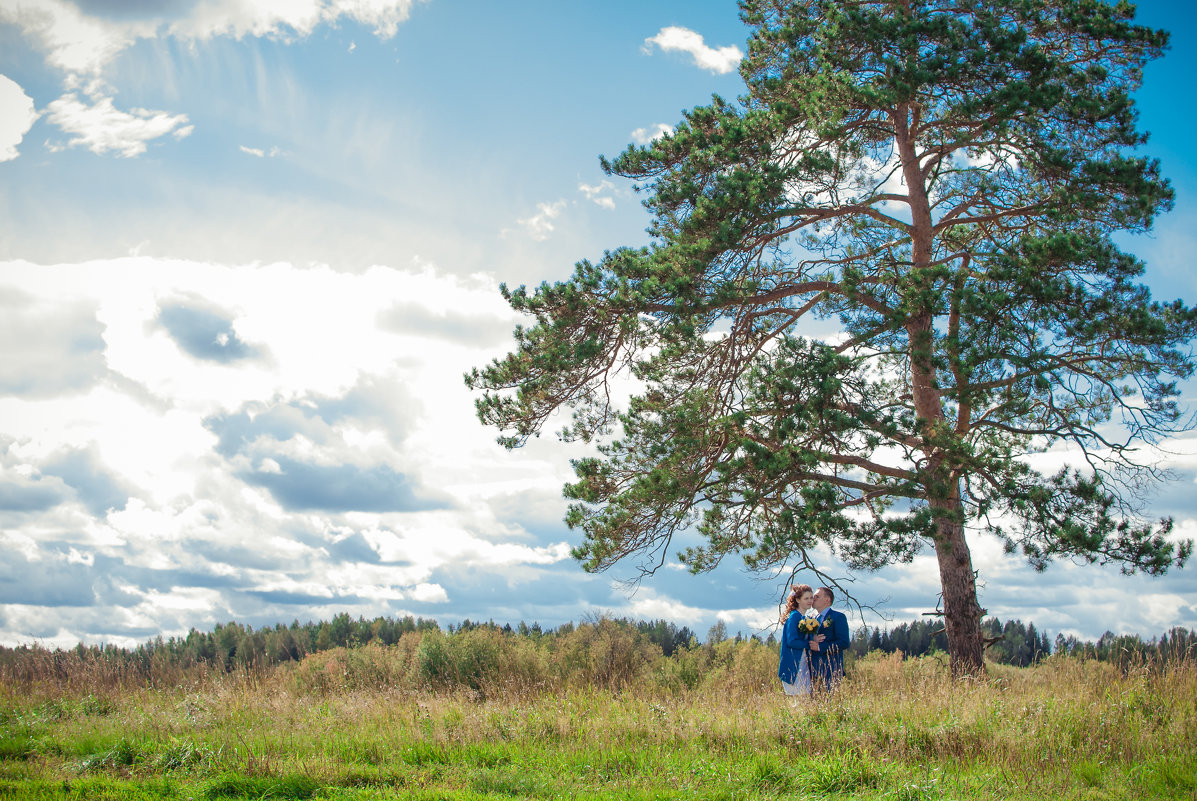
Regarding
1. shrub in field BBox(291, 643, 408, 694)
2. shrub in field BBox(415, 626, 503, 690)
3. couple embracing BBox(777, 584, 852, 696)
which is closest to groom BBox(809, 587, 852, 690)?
couple embracing BBox(777, 584, 852, 696)

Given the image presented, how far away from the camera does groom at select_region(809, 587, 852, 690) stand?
946cm

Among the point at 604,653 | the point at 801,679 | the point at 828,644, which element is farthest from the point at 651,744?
the point at 604,653

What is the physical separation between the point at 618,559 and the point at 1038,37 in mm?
11293

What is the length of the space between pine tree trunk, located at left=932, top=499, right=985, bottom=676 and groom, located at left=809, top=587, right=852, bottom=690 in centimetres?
325

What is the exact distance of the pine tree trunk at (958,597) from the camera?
12.0 m

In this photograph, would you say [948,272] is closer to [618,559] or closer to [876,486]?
[876,486]

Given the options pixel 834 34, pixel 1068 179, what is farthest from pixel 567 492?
pixel 1068 179

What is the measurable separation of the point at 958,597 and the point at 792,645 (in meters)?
4.13

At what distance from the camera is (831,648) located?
9.59 meters

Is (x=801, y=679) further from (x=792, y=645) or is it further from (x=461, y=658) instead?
(x=461, y=658)

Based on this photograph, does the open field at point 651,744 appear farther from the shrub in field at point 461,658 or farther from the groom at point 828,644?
the shrub in field at point 461,658

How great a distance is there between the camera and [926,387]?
1284 centimetres

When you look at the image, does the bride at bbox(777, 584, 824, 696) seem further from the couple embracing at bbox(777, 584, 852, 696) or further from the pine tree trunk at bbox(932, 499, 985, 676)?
the pine tree trunk at bbox(932, 499, 985, 676)

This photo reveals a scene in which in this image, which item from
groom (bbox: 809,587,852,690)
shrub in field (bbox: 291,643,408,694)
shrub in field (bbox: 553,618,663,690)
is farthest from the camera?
shrub in field (bbox: 553,618,663,690)
